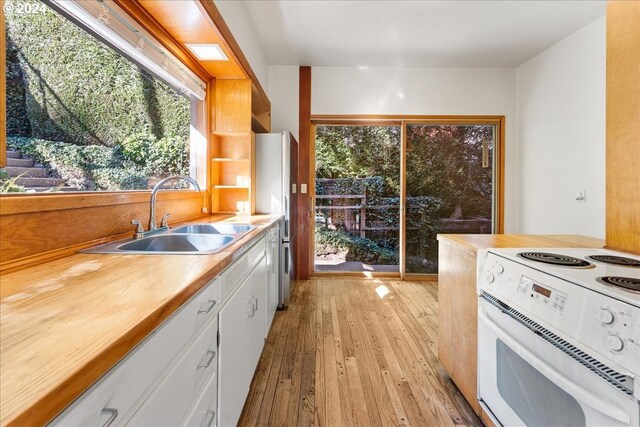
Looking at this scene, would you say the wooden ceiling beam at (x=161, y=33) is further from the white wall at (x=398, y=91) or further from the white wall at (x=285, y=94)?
the white wall at (x=398, y=91)

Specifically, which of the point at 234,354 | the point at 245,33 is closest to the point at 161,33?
the point at 245,33

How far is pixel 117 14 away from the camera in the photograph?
157cm

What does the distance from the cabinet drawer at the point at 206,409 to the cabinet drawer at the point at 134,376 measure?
0.24m

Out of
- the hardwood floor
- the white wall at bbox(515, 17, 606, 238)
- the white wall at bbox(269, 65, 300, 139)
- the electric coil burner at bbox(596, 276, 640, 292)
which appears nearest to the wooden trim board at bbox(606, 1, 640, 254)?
the electric coil burner at bbox(596, 276, 640, 292)

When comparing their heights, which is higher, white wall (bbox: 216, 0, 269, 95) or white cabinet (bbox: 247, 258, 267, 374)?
white wall (bbox: 216, 0, 269, 95)

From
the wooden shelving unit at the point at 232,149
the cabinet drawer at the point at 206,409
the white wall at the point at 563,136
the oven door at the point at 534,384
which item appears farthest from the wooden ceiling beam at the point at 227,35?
the white wall at the point at 563,136

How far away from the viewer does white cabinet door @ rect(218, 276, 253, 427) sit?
1.15 metres

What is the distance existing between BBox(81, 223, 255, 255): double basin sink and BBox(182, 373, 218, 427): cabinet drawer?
0.51 metres

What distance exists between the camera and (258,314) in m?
1.85

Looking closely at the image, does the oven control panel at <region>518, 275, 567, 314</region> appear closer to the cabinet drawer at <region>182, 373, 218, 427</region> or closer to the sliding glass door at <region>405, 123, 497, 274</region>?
the cabinet drawer at <region>182, 373, 218, 427</region>

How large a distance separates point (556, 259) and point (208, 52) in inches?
99.4

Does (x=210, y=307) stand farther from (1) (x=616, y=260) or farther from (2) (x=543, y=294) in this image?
(1) (x=616, y=260)

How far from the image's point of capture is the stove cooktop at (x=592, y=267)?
83 cm

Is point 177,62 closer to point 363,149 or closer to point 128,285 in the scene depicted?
point 128,285
